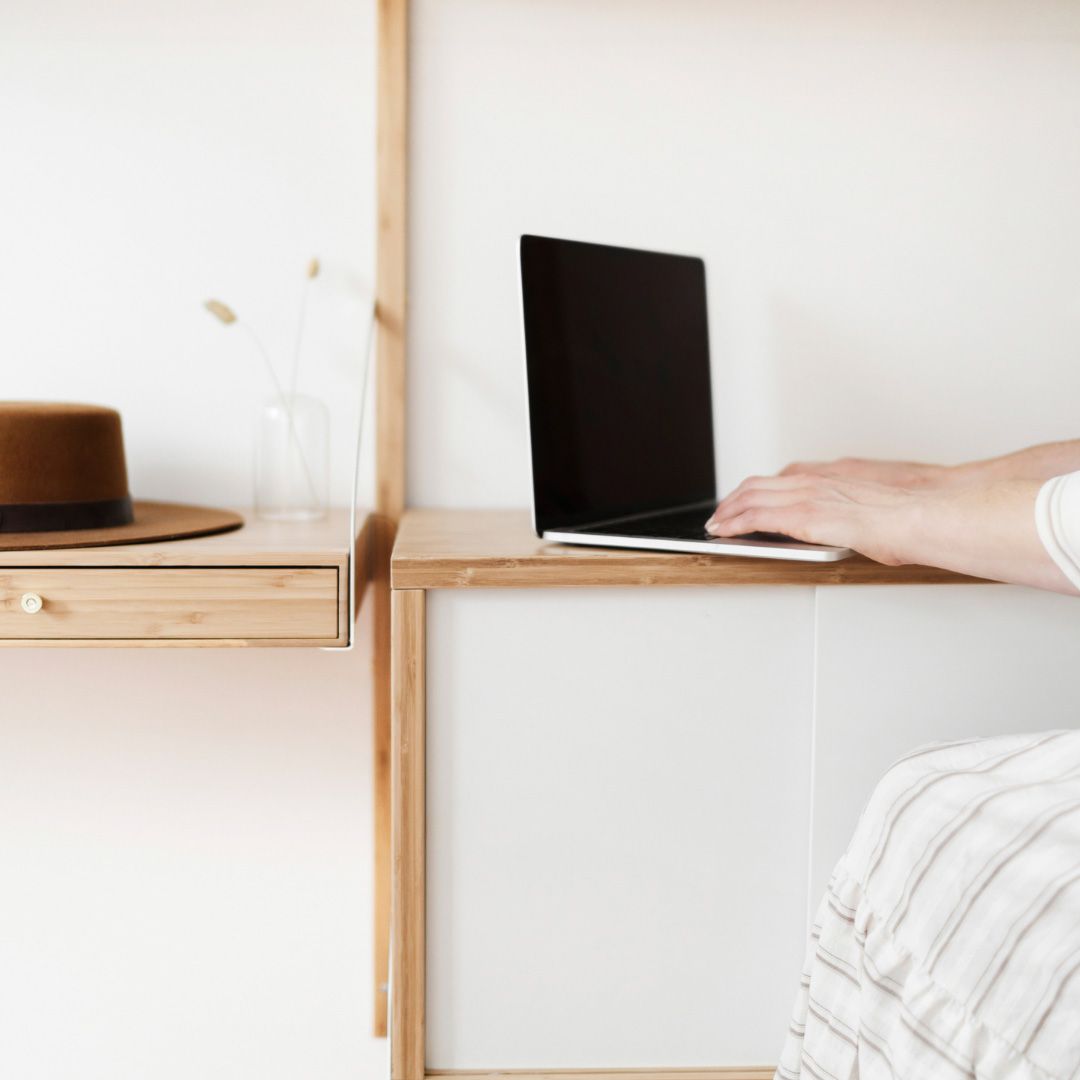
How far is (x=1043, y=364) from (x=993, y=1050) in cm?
93

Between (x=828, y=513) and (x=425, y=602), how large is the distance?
0.34m

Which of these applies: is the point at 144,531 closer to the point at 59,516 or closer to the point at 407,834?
the point at 59,516

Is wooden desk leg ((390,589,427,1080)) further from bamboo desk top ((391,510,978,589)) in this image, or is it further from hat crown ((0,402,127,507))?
hat crown ((0,402,127,507))

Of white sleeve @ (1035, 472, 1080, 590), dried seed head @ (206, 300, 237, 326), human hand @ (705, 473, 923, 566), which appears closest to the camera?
white sleeve @ (1035, 472, 1080, 590)

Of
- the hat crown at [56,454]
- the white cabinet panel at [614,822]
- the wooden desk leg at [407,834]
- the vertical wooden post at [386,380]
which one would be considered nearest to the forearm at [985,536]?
the white cabinet panel at [614,822]

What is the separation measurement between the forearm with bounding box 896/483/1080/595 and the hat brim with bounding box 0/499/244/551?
2.10 ft

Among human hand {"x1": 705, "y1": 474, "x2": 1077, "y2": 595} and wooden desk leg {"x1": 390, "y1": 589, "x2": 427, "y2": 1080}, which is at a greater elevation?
human hand {"x1": 705, "y1": 474, "x2": 1077, "y2": 595}

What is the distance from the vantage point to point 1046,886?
718 millimetres

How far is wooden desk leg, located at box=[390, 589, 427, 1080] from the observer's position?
98cm

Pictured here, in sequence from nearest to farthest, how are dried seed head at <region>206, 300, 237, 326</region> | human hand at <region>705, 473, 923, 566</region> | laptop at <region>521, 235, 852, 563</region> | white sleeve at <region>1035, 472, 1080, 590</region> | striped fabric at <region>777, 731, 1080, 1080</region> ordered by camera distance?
striped fabric at <region>777, 731, 1080, 1080</region>
white sleeve at <region>1035, 472, 1080, 590</region>
human hand at <region>705, 473, 923, 566</region>
laptop at <region>521, 235, 852, 563</region>
dried seed head at <region>206, 300, 237, 326</region>

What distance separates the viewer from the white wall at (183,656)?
1.33 metres

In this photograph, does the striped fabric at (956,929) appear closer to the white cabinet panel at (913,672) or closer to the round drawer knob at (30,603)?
the white cabinet panel at (913,672)

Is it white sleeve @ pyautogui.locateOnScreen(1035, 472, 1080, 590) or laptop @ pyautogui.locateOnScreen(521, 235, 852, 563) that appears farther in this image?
laptop @ pyautogui.locateOnScreen(521, 235, 852, 563)

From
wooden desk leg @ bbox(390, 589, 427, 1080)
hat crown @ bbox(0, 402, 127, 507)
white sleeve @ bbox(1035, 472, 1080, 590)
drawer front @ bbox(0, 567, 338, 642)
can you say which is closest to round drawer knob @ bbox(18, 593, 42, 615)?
drawer front @ bbox(0, 567, 338, 642)
